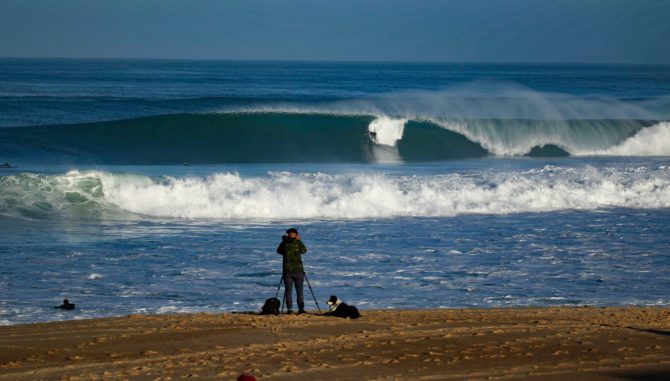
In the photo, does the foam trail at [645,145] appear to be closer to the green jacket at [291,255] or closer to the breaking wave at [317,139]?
the breaking wave at [317,139]

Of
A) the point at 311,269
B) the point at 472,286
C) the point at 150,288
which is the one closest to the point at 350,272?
the point at 311,269

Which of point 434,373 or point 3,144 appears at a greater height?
point 3,144

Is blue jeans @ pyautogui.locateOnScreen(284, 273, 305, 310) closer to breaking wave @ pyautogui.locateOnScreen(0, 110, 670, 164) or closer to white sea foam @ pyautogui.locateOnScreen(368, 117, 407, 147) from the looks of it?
breaking wave @ pyautogui.locateOnScreen(0, 110, 670, 164)

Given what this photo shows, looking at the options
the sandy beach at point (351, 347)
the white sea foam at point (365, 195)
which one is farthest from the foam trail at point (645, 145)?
the sandy beach at point (351, 347)

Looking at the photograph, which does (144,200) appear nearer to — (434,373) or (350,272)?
(350,272)

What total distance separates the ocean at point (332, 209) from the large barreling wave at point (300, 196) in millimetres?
56

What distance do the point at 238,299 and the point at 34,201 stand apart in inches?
376

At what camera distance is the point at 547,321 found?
1152 centimetres

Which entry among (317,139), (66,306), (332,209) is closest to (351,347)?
(66,306)

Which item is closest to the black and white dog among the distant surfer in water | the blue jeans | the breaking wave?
the blue jeans

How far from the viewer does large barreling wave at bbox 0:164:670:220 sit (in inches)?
859

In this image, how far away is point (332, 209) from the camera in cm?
2225

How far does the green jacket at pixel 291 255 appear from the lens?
1244 centimetres

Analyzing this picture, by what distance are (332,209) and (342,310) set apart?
10560 mm
